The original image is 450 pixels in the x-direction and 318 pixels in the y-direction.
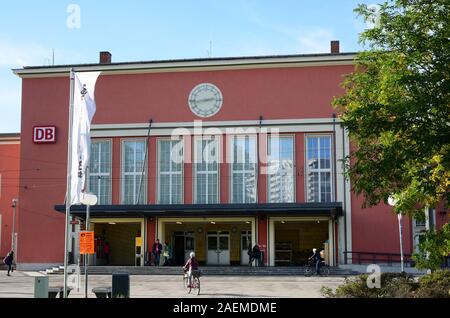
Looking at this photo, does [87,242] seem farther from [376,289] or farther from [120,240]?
[120,240]

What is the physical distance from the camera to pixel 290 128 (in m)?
40.8

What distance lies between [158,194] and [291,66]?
11.1 metres

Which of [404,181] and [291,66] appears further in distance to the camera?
[291,66]

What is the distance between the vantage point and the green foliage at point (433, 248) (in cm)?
1548

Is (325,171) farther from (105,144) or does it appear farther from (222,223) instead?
(105,144)

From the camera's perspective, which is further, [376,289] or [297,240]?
[297,240]

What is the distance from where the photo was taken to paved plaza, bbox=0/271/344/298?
23.2 meters

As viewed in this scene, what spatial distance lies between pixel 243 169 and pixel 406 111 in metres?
26.3

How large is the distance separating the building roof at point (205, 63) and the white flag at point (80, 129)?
74.6ft

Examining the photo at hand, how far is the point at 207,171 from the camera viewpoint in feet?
135

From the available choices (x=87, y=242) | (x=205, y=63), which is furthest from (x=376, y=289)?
(x=205, y=63)

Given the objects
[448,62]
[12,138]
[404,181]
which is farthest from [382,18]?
[12,138]

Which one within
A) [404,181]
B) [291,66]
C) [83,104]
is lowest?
[404,181]

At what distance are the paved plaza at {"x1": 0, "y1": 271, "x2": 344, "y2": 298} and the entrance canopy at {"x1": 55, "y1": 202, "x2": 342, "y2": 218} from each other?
6.30m
